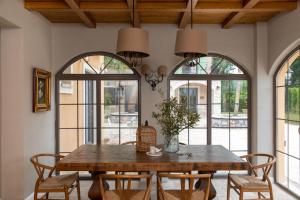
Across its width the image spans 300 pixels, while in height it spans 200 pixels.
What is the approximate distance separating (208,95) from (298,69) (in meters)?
1.53

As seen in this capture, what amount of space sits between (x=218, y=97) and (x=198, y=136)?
0.81 m

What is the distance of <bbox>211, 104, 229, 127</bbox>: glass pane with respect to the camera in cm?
507

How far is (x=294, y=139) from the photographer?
4.25 m

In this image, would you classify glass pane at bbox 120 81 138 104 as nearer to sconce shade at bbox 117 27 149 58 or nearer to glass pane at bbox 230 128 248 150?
glass pane at bbox 230 128 248 150

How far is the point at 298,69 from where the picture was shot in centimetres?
414

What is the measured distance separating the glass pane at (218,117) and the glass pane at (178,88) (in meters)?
0.63

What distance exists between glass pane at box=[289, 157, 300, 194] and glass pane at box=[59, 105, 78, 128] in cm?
367

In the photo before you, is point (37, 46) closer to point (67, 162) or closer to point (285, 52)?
point (67, 162)

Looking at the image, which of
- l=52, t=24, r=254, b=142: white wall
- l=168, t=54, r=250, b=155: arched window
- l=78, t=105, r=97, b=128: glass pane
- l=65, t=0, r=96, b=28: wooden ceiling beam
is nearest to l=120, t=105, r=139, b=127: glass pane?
l=52, t=24, r=254, b=142: white wall

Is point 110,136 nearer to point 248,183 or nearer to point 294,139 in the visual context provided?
point 248,183

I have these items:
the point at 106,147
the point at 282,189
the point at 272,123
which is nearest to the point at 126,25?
→ the point at 106,147

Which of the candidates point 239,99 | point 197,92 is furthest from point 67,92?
point 239,99

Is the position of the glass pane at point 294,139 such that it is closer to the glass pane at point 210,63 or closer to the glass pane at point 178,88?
the glass pane at point 210,63

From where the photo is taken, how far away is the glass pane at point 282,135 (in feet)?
14.9
